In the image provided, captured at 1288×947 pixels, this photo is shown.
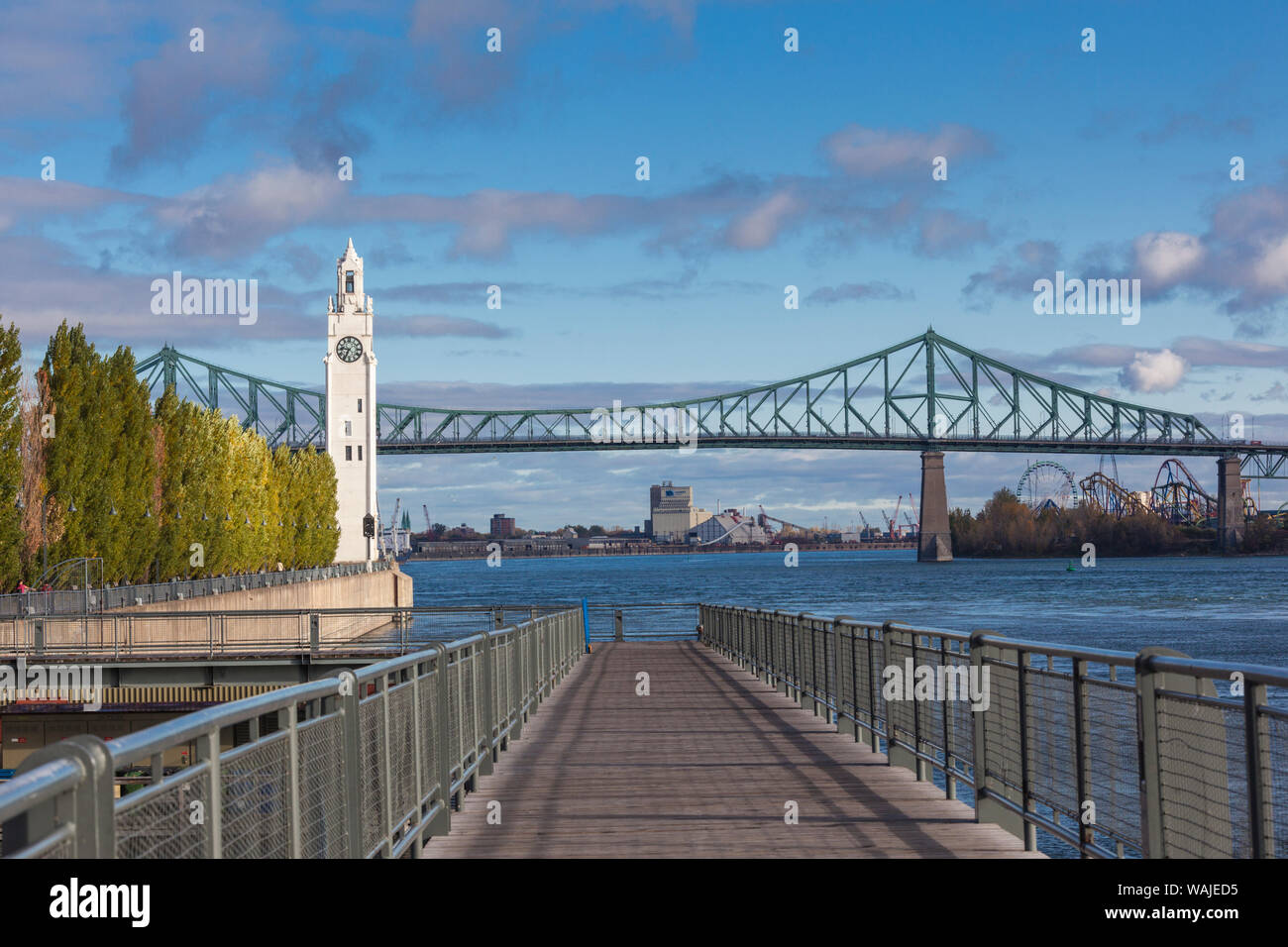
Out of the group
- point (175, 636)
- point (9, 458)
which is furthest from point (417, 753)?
point (9, 458)

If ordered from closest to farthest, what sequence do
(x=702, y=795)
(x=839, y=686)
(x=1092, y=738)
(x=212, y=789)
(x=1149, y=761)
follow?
(x=212, y=789)
(x=1149, y=761)
(x=1092, y=738)
(x=702, y=795)
(x=839, y=686)

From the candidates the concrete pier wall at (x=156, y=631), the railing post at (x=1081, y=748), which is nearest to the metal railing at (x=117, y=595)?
the concrete pier wall at (x=156, y=631)

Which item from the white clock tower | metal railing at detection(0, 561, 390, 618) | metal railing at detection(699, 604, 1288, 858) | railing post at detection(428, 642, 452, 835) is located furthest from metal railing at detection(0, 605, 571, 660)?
the white clock tower

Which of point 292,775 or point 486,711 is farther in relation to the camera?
point 486,711

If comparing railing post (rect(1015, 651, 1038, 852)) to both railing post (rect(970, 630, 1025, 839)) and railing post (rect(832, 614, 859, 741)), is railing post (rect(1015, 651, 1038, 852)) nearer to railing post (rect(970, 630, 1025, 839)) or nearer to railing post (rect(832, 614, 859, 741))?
railing post (rect(970, 630, 1025, 839))

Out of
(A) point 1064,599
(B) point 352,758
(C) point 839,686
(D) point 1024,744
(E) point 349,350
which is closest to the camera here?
(B) point 352,758

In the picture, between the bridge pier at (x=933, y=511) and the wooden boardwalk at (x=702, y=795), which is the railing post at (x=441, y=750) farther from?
the bridge pier at (x=933, y=511)

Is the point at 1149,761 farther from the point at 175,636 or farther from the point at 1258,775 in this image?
the point at 175,636
